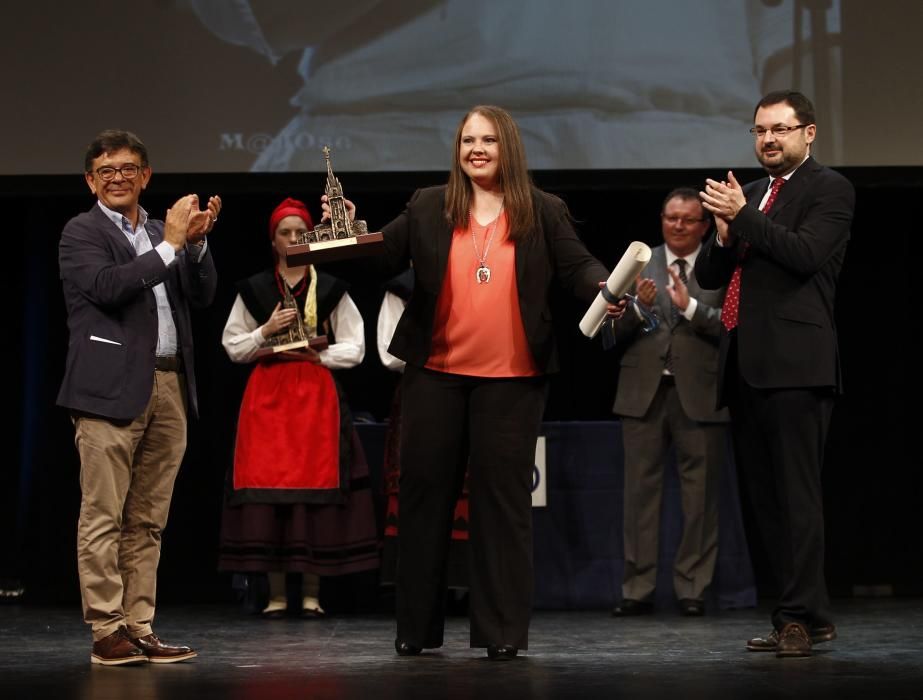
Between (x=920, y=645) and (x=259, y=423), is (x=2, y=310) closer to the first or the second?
(x=259, y=423)

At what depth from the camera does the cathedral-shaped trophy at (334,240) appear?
346cm

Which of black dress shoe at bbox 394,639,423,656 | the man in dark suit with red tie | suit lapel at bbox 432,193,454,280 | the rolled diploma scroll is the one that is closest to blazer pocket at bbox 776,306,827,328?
the man in dark suit with red tie

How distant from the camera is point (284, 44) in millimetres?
5625

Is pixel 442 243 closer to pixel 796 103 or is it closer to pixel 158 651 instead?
pixel 796 103

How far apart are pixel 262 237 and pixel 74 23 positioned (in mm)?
1296

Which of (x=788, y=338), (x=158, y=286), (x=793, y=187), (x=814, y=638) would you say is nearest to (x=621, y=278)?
(x=788, y=338)

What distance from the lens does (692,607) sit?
16.5 ft

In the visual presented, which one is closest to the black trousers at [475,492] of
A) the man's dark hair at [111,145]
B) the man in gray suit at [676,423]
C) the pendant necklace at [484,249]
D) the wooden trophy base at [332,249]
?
the pendant necklace at [484,249]

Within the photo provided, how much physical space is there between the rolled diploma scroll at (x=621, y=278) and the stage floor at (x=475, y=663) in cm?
91

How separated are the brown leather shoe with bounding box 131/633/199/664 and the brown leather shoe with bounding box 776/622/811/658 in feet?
5.58

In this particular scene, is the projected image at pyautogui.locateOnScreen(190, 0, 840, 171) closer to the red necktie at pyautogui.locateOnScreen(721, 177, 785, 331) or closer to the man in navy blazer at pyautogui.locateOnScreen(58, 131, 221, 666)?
the red necktie at pyautogui.locateOnScreen(721, 177, 785, 331)

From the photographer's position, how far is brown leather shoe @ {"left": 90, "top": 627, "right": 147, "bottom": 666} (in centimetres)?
357

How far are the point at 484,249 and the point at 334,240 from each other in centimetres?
43

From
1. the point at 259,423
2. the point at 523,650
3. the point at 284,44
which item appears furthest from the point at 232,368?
the point at 523,650
